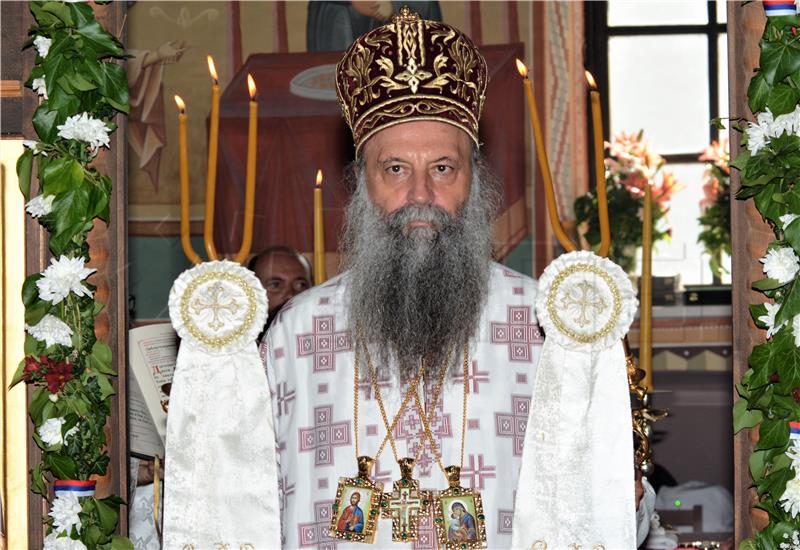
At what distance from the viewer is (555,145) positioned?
8.30m

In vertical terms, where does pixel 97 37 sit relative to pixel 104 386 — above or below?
above

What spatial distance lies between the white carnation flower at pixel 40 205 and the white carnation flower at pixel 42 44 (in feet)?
1.20

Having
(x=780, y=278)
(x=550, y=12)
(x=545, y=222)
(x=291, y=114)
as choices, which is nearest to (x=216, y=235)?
(x=291, y=114)

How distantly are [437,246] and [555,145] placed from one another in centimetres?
477

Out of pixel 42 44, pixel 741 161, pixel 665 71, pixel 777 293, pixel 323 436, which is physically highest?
pixel 665 71

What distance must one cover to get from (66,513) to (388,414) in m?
0.89

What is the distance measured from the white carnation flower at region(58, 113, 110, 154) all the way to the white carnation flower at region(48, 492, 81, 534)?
889 millimetres

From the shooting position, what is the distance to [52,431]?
3.34m

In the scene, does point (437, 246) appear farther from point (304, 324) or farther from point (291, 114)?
point (291, 114)

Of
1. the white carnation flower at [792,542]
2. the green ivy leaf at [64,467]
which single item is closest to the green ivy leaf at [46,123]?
the green ivy leaf at [64,467]

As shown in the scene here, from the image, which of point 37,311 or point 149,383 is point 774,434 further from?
point 149,383

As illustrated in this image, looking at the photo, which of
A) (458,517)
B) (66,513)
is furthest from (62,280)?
(458,517)

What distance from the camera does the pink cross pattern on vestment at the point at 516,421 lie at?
3.60 meters

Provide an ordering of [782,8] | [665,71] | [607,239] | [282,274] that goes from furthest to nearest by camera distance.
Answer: [665,71], [282,274], [782,8], [607,239]
